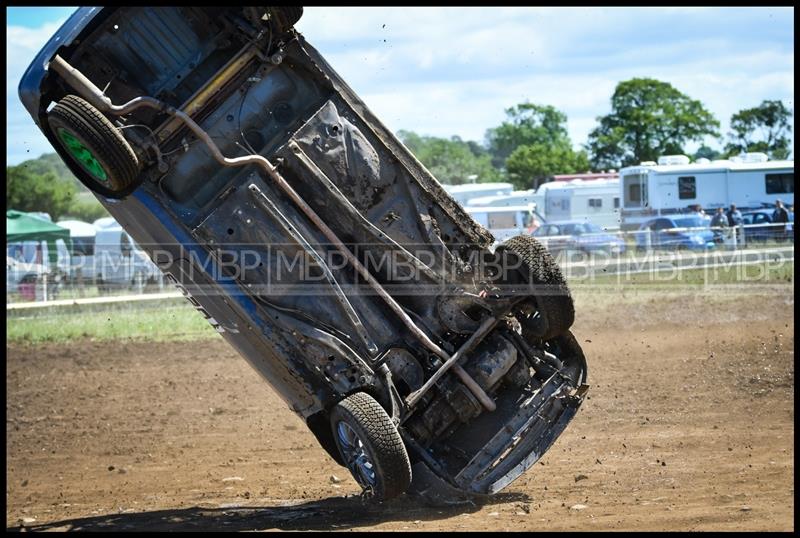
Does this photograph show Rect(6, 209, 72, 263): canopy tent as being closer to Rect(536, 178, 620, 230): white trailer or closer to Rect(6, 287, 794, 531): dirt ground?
Rect(6, 287, 794, 531): dirt ground

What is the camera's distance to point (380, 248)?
7.20m

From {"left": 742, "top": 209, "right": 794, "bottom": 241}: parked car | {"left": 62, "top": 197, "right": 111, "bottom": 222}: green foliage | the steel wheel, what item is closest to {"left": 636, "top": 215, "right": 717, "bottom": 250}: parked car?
{"left": 742, "top": 209, "right": 794, "bottom": 241}: parked car

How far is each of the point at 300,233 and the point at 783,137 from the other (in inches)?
1580

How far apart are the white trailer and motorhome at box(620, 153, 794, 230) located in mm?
2137

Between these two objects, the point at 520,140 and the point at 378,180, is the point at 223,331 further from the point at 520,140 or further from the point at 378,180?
the point at 520,140

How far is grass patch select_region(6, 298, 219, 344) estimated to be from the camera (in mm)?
17156

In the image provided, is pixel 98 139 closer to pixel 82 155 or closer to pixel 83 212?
pixel 82 155

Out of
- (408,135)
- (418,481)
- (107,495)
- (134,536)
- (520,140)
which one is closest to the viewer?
(134,536)

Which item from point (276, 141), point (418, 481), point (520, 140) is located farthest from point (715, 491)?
point (520, 140)

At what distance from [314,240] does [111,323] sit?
11650 mm

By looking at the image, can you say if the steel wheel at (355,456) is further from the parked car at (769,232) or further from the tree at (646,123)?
the tree at (646,123)

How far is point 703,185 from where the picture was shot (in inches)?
1168

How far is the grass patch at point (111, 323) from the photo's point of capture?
56.3 ft

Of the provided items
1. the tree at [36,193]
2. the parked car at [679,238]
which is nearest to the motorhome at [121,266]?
the parked car at [679,238]
